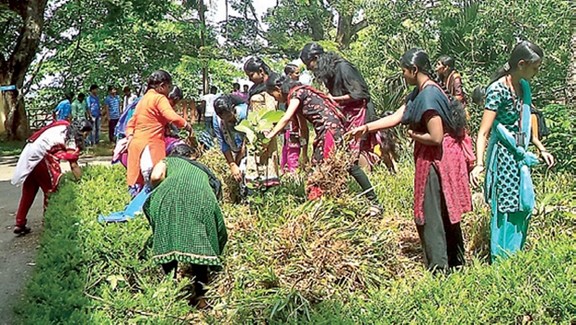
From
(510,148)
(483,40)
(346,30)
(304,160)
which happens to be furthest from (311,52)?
(346,30)

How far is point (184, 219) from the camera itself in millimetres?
3566

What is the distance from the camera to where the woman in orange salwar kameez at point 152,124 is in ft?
17.4

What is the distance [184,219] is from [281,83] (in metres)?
1.89

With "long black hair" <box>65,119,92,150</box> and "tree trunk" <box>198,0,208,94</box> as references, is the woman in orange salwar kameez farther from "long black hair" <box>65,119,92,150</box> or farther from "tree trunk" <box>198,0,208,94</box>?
"tree trunk" <box>198,0,208,94</box>

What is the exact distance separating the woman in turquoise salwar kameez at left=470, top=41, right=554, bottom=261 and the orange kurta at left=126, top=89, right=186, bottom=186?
2847 millimetres

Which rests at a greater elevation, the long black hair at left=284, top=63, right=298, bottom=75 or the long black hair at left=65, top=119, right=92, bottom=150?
the long black hair at left=284, top=63, right=298, bottom=75

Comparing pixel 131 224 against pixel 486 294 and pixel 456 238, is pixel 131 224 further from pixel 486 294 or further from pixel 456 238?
pixel 486 294

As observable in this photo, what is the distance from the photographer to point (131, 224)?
14.8 feet

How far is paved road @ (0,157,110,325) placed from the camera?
420 cm

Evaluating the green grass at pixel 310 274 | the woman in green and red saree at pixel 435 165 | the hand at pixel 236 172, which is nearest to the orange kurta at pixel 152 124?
the hand at pixel 236 172

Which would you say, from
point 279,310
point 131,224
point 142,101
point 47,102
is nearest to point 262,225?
point 131,224

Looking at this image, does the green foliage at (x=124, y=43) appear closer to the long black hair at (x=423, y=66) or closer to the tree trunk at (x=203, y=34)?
the tree trunk at (x=203, y=34)

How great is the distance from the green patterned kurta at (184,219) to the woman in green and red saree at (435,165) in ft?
4.34

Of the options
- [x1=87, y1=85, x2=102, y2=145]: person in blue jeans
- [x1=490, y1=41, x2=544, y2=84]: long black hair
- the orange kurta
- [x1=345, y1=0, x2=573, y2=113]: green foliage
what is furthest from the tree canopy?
the orange kurta
